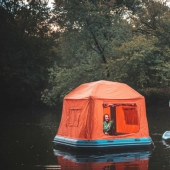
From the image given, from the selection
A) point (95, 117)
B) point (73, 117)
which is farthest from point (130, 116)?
point (95, 117)

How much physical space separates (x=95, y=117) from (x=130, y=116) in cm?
333

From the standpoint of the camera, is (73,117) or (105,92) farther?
(73,117)

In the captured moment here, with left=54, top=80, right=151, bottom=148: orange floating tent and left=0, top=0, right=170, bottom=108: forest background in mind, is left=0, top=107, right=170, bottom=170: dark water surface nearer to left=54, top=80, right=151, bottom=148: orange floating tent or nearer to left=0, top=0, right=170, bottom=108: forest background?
left=54, top=80, right=151, bottom=148: orange floating tent

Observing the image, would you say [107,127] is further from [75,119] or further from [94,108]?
[75,119]

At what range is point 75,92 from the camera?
58.1 ft

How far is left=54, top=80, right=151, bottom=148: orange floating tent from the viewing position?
620 inches

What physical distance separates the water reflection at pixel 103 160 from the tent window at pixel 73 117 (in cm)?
130

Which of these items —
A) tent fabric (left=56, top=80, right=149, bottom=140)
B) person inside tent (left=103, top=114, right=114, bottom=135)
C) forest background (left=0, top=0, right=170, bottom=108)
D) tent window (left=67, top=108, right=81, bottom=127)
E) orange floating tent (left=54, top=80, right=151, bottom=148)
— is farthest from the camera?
forest background (left=0, top=0, right=170, bottom=108)

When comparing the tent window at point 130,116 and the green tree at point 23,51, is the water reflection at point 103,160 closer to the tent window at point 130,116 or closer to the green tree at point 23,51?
the tent window at point 130,116

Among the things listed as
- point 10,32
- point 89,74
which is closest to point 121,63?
point 89,74

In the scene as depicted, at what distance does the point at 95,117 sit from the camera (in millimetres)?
16062

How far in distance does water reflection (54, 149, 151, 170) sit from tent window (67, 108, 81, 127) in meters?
1.30

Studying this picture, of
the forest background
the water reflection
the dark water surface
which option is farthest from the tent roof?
the forest background

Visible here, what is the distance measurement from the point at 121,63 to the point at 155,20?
755cm
